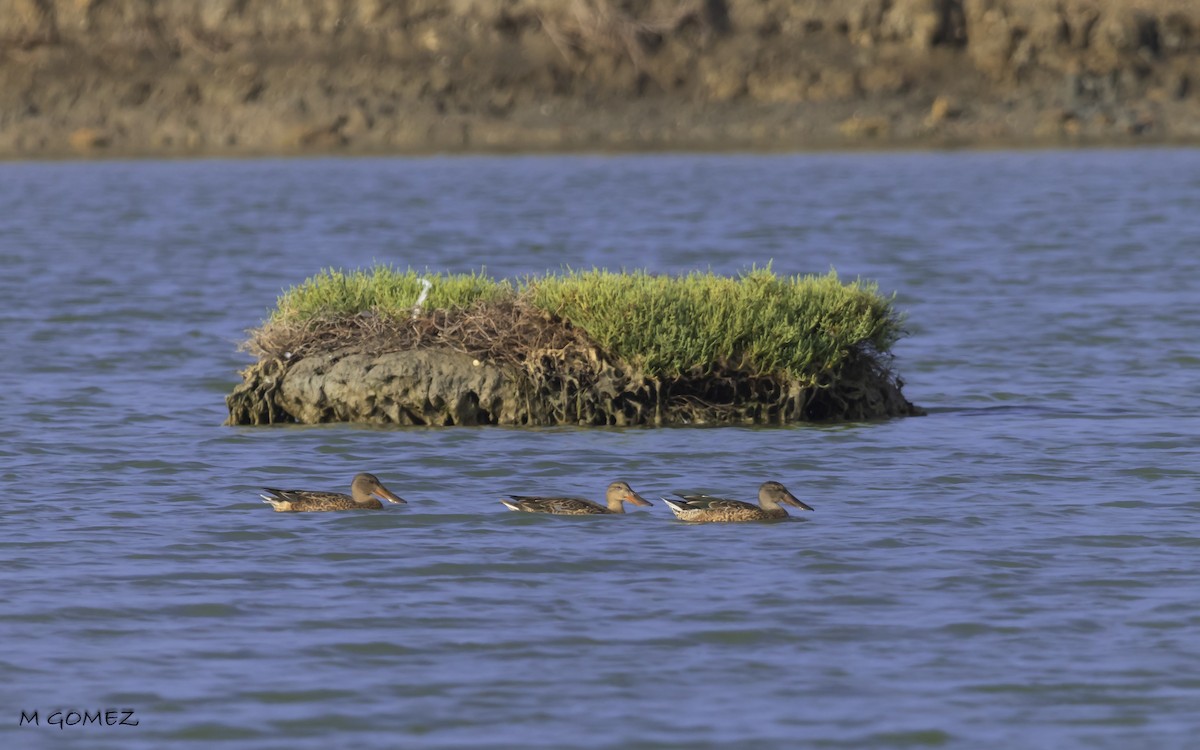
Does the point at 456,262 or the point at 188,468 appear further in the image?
the point at 456,262

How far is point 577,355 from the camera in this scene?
18031 mm

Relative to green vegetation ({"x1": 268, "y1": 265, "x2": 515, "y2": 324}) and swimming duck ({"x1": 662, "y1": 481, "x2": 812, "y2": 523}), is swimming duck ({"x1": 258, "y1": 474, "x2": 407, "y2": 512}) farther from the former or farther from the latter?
green vegetation ({"x1": 268, "y1": 265, "x2": 515, "y2": 324})

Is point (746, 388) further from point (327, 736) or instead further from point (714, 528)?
point (327, 736)

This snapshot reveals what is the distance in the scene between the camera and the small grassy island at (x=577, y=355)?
59.0 feet

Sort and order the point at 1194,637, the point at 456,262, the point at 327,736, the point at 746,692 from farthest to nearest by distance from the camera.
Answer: the point at 456,262 < the point at 1194,637 < the point at 746,692 < the point at 327,736

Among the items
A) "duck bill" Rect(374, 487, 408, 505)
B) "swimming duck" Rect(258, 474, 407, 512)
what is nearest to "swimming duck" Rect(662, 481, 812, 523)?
"duck bill" Rect(374, 487, 408, 505)

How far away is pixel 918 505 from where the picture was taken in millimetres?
14867

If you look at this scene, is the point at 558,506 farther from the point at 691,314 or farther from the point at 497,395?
the point at 691,314

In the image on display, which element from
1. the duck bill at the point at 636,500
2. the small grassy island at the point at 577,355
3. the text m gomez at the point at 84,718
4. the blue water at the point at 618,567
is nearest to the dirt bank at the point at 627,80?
the blue water at the point at 618,567

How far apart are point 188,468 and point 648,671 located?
7228 millimetres

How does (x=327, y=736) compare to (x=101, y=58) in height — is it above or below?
below

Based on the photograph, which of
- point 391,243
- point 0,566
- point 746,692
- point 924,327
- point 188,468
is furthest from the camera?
point 391,243

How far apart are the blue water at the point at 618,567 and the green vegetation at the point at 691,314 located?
0.68m

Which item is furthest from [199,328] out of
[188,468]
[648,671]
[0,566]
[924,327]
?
[648,671]
